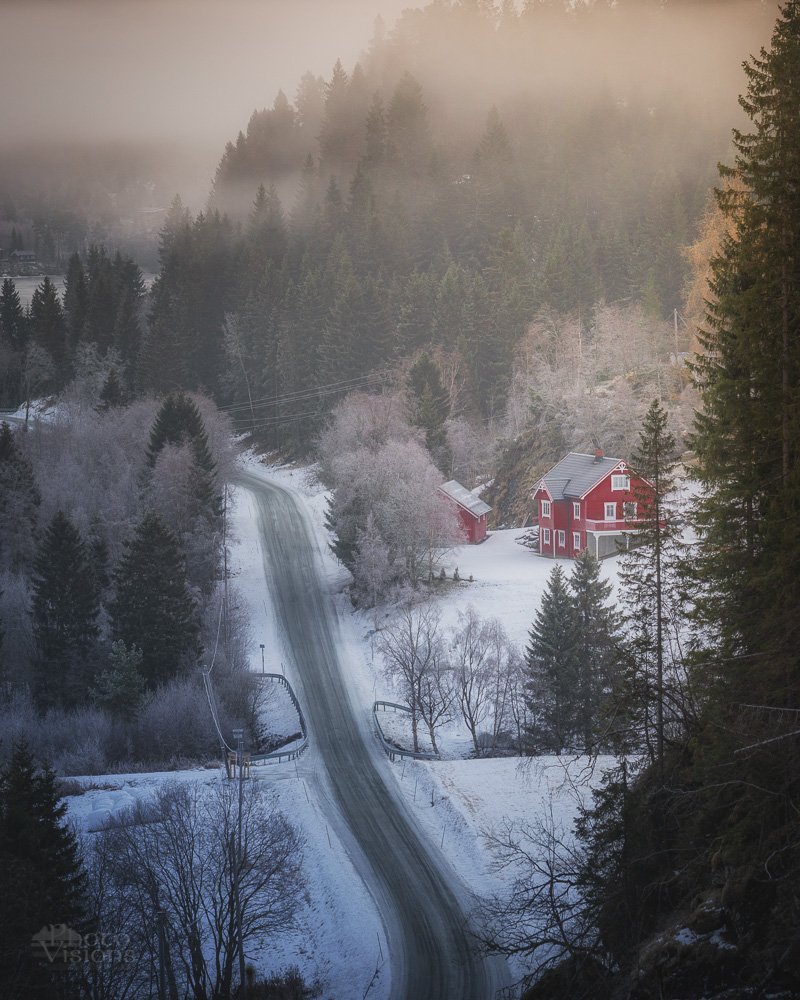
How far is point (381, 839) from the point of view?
29.0 metres

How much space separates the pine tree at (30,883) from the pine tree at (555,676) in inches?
788

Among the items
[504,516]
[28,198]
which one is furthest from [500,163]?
[28,198]

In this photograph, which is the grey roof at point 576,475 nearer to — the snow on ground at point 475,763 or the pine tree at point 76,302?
the snow on ground at point 475,763

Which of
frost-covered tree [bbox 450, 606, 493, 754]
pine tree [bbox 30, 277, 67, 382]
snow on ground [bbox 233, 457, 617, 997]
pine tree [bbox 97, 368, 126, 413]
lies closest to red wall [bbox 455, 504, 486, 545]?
snow on ground [bbox 233, 457, 617, 997]

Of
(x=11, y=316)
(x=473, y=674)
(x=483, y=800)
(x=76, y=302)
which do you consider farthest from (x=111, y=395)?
(x=483, y=800)

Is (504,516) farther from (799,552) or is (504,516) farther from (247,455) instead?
(799,552)

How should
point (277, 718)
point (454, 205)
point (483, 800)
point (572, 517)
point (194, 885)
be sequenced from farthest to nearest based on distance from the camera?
point (454, 205)
point (572, 517)
point (277, 718)
point (483, 800)
point (194, 885)

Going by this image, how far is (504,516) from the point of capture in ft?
209

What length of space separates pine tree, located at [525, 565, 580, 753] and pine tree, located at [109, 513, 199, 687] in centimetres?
1740

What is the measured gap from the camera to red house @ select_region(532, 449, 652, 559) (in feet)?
171

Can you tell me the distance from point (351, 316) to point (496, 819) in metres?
58.8

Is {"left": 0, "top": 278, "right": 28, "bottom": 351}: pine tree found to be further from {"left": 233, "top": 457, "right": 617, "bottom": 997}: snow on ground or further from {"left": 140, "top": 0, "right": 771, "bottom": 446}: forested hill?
{"left": 233, "top": 457, "right": 617, "bottom": 997}: snow on ground

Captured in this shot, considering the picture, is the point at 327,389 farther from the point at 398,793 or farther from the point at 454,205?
the point at 398,793

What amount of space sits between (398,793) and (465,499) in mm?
28506
